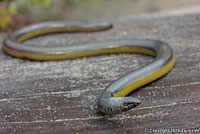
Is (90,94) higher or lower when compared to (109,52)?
lower

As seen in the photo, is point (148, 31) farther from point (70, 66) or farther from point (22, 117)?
point (22, 117)

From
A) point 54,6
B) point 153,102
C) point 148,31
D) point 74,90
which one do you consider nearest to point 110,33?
point 148,31

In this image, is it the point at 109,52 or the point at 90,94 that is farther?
the point at 109,52

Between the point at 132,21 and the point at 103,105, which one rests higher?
the point at 132,21
